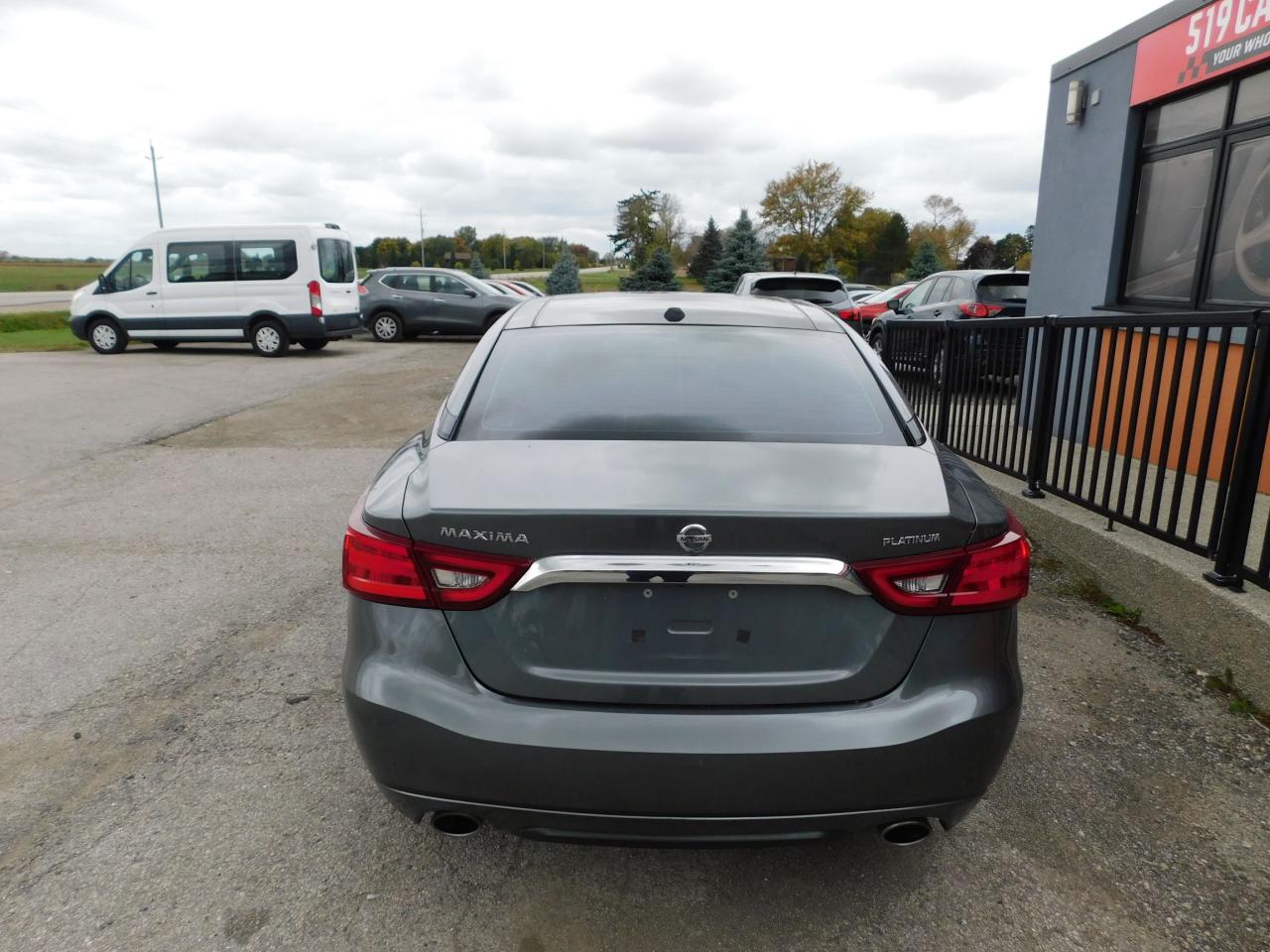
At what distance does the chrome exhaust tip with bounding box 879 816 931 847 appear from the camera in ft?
6.82

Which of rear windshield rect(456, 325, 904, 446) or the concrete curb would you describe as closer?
rear windshield rect(456, 325, 904, 446)

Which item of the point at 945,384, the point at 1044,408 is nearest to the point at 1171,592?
the point at 1044,408

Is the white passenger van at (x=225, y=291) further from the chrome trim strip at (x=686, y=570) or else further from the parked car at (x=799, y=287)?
the chrome trim strip at (x=686, y=570)

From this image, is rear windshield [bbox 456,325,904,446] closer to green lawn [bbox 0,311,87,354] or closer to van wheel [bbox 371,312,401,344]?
van wheel [bbox 371,312,401,344]

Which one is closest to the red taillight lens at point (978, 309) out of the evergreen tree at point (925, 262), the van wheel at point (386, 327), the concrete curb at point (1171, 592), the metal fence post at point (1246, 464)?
the concrete curb at point (1171, 592)

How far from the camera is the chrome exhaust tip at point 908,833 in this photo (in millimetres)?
2080

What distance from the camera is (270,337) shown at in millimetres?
17312

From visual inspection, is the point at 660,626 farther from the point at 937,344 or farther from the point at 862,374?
the point at 937,344

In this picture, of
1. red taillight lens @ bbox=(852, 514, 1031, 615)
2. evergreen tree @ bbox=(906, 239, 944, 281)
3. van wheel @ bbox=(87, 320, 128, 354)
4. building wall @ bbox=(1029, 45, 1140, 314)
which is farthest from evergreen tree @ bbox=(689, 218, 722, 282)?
red taillight lens @ bbox=(852, 514, 1031, 615)

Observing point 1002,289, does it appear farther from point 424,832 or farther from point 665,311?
point 424,832

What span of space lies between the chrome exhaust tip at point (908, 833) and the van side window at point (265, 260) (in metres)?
17.1

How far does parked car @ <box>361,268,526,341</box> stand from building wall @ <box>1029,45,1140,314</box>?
1393cm

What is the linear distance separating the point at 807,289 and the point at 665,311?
498 inches

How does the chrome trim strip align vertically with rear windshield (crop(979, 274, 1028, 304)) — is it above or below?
below
